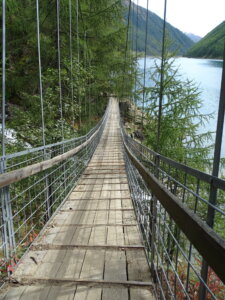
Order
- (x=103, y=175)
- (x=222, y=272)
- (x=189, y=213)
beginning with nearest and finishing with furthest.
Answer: (x=222, y=272) → (x=189, y=213) → (x=103, y=175)

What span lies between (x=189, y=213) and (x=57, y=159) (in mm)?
2199

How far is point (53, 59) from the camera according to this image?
684 cm

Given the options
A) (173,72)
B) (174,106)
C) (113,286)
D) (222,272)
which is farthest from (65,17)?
(222,272)

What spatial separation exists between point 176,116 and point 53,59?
12.9ft

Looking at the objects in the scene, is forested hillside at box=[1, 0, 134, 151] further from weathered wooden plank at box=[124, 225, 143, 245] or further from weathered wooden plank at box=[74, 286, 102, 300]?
weathered wooden plank at box=[74, 286, 102, 300]

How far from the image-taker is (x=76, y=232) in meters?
2.59

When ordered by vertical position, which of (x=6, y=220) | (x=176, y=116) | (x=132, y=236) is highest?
(x=176, y=116)

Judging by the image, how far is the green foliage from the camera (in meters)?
6.60

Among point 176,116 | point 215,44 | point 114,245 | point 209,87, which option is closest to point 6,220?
point 114,245

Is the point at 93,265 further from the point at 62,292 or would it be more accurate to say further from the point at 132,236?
the point at 132,236

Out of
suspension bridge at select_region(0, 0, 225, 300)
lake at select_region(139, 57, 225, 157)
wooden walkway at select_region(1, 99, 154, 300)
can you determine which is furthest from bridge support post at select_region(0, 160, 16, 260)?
lake at select_region(139, 57, 225, 157)

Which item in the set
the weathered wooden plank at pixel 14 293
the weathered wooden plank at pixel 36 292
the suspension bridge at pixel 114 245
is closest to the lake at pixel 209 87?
the suspension bridge at pixel 114 245

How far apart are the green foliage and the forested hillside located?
6.97 feet

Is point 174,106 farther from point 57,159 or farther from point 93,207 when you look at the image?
point 57,159
